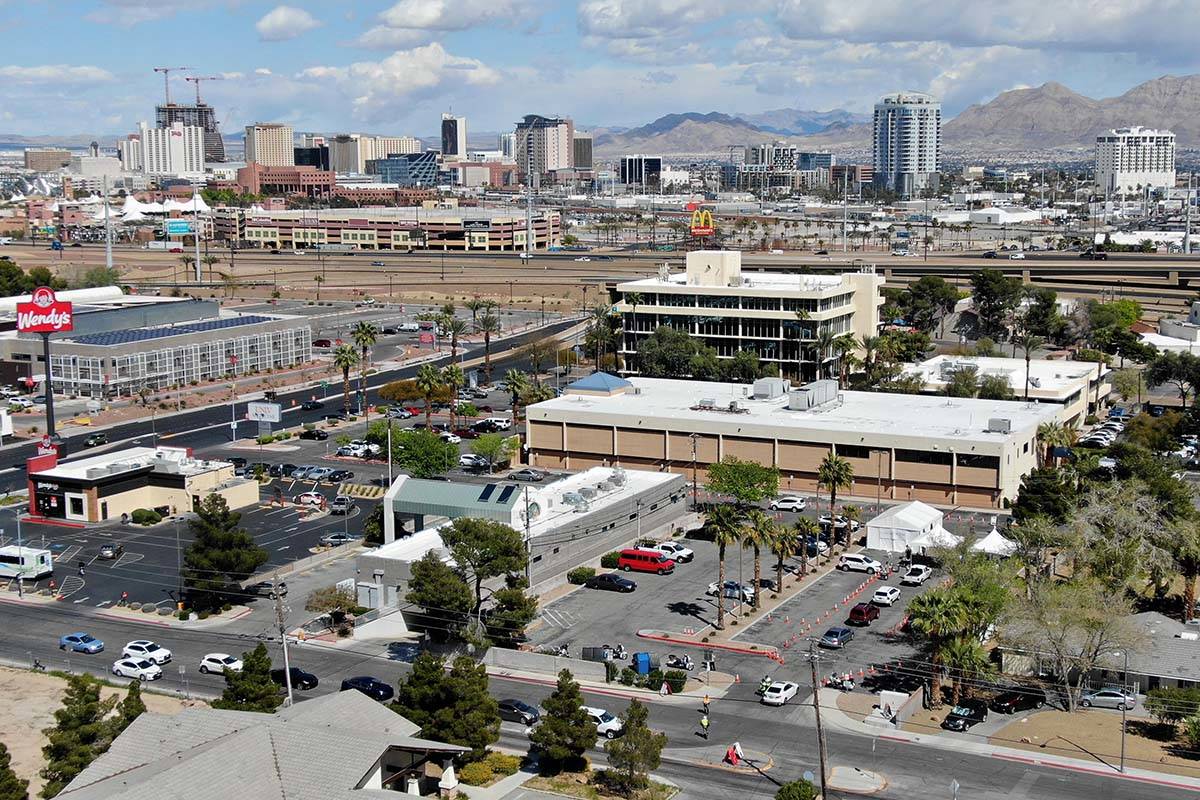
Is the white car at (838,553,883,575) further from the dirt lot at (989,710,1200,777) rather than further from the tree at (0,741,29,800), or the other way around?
the tree at (0,741,29,800)

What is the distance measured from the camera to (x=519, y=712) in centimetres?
4522

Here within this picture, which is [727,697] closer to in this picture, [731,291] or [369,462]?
[369,462]

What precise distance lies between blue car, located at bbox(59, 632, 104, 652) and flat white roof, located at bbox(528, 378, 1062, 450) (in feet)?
118

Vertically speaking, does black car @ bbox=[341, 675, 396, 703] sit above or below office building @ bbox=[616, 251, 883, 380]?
below

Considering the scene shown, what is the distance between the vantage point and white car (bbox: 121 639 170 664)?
5028cm

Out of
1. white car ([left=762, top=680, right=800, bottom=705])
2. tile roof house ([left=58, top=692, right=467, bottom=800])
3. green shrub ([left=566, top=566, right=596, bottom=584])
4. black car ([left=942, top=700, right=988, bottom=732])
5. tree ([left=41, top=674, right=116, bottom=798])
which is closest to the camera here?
tile roof house ([left=58, top=692, right=467, bottom=800])

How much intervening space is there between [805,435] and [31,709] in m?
43.6

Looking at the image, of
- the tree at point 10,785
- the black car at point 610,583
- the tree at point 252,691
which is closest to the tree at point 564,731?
the tree at point 252,691

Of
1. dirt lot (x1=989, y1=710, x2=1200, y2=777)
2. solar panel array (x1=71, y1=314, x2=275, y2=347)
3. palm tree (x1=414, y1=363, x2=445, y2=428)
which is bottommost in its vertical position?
dirt lot (x1=989, y1=710, x2=1200, y2=777)

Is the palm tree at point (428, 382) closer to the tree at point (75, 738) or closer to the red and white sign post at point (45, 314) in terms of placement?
the red and white sign post at point (45, 314)

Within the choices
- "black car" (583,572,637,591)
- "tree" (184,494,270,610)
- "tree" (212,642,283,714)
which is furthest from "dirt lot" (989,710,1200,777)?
"tree" (184,494,270,610)

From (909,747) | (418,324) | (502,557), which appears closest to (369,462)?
(502,557)

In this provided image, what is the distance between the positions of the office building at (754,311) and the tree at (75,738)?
70006 mm

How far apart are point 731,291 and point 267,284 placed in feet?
313
